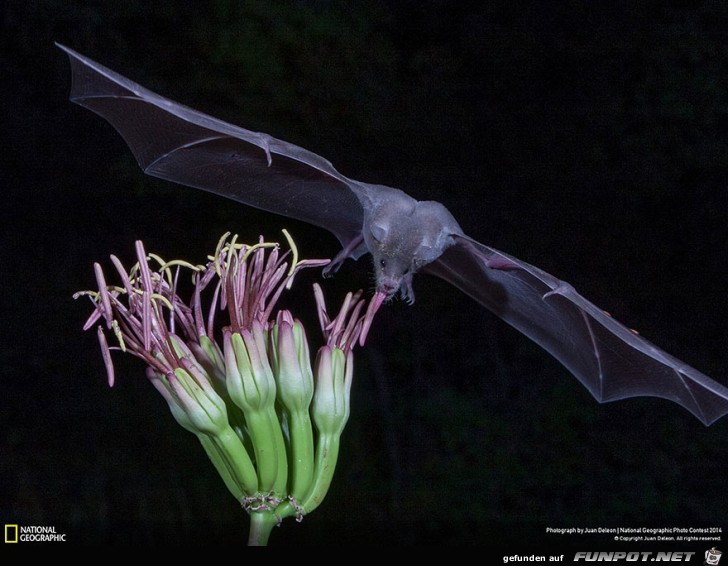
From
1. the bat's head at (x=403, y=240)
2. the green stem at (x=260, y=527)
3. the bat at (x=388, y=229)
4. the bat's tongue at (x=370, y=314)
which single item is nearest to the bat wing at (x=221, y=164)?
the bat at (x=388, y=229)

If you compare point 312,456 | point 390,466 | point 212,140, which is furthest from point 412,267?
point 390,466

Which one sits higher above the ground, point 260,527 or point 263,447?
point 263,447

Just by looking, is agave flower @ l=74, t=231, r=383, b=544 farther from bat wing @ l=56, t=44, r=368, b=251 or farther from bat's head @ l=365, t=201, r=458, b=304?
bat wing @ l=56, t=44, r=368, b=251

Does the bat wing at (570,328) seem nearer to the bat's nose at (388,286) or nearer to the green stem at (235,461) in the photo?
the bat's nose at (388,286)

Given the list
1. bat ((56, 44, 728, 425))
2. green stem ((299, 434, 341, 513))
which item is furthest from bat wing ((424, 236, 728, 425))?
green stem ((299, 434, 341, 513))

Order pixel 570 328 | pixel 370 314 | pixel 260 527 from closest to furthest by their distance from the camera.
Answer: pixel 260 527, pixel 370 314, pixel 570 328

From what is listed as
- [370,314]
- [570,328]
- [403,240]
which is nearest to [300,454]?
[370,314]

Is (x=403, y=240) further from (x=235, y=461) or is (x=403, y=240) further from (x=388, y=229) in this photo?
(x=235, y=461)
